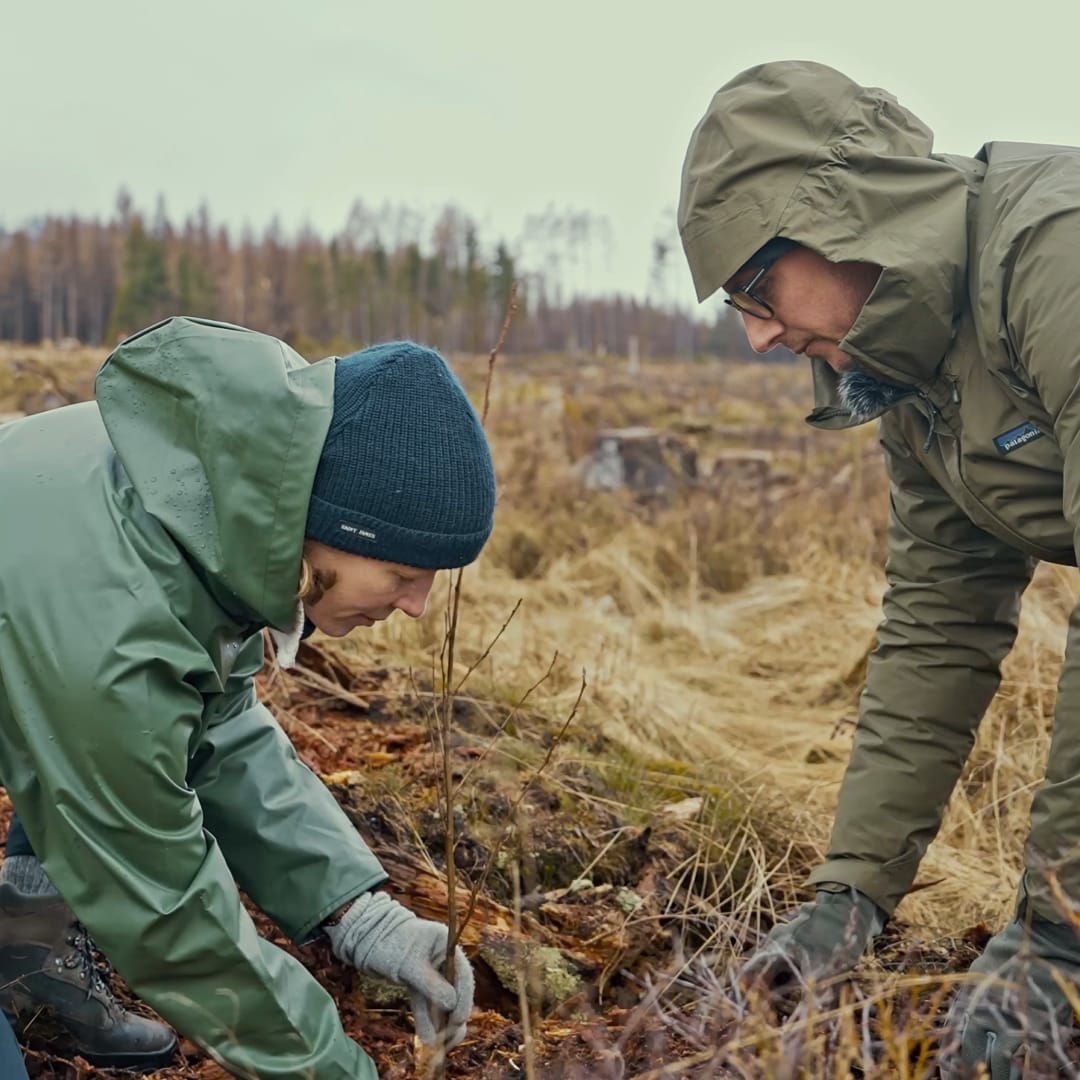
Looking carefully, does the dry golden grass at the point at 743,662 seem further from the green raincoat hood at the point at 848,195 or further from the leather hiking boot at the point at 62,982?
the leather hiking boot at the point at 62,982

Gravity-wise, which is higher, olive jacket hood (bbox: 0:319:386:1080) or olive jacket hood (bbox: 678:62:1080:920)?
olive jacket hood (bbox: 678:62:1080:920)

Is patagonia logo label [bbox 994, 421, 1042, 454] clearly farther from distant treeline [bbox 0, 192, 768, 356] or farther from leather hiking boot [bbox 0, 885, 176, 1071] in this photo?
distant treeline [bbox 0, 192, 768, 356]

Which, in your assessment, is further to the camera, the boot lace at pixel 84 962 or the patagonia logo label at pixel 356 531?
the boot lace at pixel 84 962

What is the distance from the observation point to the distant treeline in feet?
159

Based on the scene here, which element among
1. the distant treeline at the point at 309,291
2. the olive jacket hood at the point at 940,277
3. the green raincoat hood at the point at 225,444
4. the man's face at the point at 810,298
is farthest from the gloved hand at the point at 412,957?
the distant treeline at the point at 309,291

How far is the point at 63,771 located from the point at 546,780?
179 centimetres

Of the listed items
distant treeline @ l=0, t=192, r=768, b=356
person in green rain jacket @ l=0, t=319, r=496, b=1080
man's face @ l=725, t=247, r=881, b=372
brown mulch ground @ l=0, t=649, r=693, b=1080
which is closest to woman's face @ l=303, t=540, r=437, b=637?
person in green rain jacket @ l=0, t=319, r=496, b=1080

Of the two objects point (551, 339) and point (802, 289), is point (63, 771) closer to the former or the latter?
point (802, 289)

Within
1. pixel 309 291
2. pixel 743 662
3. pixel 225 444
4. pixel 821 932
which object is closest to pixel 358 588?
pixel 225 444

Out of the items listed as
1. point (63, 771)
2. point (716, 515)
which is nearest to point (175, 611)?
point (63, 771)

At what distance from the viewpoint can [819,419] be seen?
8.48ft

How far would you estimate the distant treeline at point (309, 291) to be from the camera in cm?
4847

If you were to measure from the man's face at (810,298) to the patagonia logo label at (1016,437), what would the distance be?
13.6 inches

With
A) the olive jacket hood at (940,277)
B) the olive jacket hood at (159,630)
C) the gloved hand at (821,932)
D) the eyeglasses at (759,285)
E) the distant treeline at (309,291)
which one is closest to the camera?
the olive jacket hood at (159,630)
